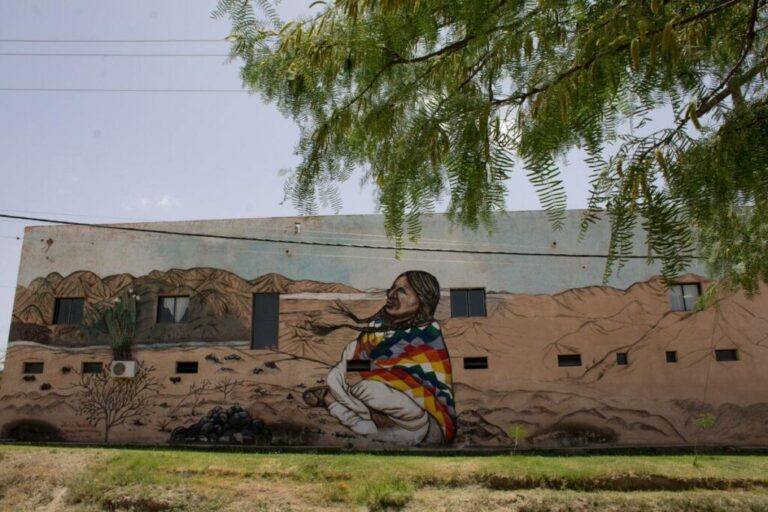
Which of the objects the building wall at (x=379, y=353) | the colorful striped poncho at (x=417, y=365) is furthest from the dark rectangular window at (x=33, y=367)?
the colorful striped poncho at (x=417, y=365)

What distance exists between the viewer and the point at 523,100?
241cm

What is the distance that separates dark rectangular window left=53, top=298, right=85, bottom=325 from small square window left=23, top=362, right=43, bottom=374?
122 centimetres

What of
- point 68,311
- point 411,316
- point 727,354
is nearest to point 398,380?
point 411,316

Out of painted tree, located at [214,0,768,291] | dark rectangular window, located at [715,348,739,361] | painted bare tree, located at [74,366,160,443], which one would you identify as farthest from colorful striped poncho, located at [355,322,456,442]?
painted tree, located at [214,0,768,291]

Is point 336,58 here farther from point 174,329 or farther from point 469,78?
point 174,329

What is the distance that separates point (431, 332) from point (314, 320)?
3096mm

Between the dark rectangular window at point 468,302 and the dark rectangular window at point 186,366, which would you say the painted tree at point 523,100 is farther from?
the dark rectangular window at point 186,366

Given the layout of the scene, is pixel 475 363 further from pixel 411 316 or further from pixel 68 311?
pixel 68 311

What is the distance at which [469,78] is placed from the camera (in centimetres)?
271

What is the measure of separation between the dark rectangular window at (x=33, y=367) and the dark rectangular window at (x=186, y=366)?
12.8 feet

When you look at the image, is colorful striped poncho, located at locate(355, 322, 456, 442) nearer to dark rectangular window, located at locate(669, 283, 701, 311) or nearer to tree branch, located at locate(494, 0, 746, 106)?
dark rectangular window, located at locate(669, 283, 701, 311)

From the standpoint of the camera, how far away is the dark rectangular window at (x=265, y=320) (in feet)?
49.7

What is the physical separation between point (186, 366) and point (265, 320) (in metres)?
2.40

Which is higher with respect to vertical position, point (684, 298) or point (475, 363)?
point (684, 298)
